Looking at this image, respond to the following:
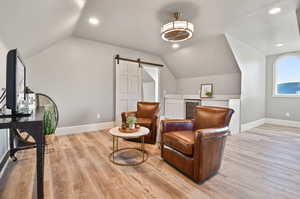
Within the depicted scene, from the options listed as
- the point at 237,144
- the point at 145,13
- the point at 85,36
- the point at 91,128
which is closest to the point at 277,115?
the point at 237,144

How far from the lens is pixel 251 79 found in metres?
4.30

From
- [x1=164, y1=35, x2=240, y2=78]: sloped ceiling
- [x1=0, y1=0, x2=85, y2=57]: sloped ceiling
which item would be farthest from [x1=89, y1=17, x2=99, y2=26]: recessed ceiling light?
[x1=164, y1=35, x2=240, y2=78]: sloped ceiling

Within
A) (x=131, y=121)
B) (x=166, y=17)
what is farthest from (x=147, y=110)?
(x=166, y=17)

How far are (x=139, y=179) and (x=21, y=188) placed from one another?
1.28 m

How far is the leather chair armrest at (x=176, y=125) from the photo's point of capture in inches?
87.0

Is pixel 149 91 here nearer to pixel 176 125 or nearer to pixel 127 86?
pixel 127 86

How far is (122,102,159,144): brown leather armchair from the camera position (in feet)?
9.45

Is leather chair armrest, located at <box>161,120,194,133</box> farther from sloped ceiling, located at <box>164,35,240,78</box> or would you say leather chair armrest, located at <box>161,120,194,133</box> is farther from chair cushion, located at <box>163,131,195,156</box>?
sloped ceiling, located at <box>164,35,240,78</box>

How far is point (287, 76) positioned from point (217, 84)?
7.63 feet

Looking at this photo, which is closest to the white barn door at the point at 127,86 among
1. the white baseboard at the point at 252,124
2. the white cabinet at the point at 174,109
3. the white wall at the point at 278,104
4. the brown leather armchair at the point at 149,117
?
Result: the brown leather armchair at the point at 149,117

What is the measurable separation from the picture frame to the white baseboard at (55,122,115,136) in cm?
317

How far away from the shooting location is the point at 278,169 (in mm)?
1978

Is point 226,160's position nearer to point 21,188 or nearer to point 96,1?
point 21,188

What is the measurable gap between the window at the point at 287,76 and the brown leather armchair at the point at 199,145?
14.3ft
